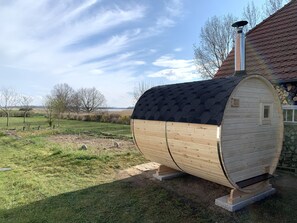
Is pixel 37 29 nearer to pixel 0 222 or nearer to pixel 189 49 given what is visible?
pixel 0 222

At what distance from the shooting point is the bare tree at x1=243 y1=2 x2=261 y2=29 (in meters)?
18.9

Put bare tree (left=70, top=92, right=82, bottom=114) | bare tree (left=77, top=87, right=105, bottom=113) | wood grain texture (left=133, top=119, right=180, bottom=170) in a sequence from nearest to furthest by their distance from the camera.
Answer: wood grain texture (left=133, top=119, right=180, bottom=170) → bare tree (left=70, top=92, right=82, bottom=114) → bare tree (left=77, top=87, right=105, bottom=113)

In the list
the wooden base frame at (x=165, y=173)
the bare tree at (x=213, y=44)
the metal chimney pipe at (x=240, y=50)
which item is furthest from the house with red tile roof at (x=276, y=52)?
the bare tree at (x=213, y=44)

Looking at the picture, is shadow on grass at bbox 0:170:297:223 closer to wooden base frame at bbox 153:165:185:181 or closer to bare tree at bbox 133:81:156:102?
wooden base frame at bbox 153:165:185:181

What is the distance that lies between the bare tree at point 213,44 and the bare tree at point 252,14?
142 centimetres

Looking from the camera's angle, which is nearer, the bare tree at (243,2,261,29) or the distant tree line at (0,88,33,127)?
the bare tree at (243,2,261,29)

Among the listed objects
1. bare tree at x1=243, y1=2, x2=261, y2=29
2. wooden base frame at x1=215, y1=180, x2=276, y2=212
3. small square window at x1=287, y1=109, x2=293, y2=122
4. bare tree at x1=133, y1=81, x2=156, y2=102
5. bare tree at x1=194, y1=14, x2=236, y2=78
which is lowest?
wooden base frame at x1=215, y1=180, x2=276, y2=212

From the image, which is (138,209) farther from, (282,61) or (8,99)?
(8,99)

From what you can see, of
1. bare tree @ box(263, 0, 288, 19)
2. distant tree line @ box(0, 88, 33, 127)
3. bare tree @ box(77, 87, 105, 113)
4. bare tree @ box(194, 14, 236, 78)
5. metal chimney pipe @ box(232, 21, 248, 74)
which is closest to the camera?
metal chimney pipe @ box(232, 21, 248, 74)

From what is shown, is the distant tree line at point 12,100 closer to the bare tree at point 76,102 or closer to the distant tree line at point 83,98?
the distant tree line at point 83,98

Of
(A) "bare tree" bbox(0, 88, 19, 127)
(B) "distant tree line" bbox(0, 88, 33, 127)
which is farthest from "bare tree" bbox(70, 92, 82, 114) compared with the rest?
(A) "bare tree" bbox(0, 88, 19, 127)

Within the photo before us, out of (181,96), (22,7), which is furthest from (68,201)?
(22,7)

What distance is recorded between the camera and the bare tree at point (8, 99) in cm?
2434

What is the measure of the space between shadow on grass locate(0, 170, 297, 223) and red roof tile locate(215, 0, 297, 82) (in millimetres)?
3652
